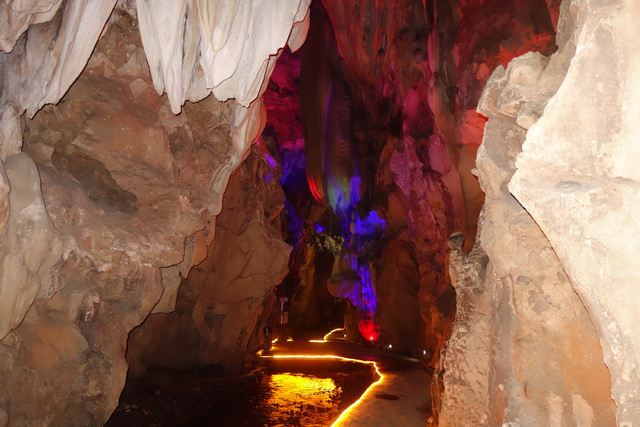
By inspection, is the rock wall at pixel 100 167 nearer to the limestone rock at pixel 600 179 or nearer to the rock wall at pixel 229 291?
the rock wall at pixel 229 291

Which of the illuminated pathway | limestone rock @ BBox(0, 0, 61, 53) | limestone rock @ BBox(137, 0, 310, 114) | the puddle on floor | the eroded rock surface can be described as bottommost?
the puddle on floor

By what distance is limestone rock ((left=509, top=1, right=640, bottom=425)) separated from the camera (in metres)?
1.77

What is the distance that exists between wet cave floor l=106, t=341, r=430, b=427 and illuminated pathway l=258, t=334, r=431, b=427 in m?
0.01

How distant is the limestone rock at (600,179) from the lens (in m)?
1.77

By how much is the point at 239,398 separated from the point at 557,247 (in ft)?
24.9

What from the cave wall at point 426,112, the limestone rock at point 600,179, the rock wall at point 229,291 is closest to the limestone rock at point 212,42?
the cave wall at point 426,112

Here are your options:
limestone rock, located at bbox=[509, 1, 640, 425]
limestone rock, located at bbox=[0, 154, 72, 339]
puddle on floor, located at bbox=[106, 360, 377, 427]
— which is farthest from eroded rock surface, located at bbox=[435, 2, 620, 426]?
puddle on floor, located at bbox=[106, 360, 377, 427]

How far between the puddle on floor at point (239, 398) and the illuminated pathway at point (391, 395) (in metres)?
0.46

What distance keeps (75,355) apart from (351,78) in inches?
467

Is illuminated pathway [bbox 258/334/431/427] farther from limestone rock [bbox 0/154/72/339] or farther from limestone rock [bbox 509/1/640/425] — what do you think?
limestone rock [bbox 509/1/640/425]

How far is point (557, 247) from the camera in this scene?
200cm

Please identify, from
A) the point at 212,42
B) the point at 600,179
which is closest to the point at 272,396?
the point at 212,42

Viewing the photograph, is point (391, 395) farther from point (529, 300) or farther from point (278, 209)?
point (529, 300)

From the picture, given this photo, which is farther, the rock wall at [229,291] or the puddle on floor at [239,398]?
the rock wall at [229,291]
